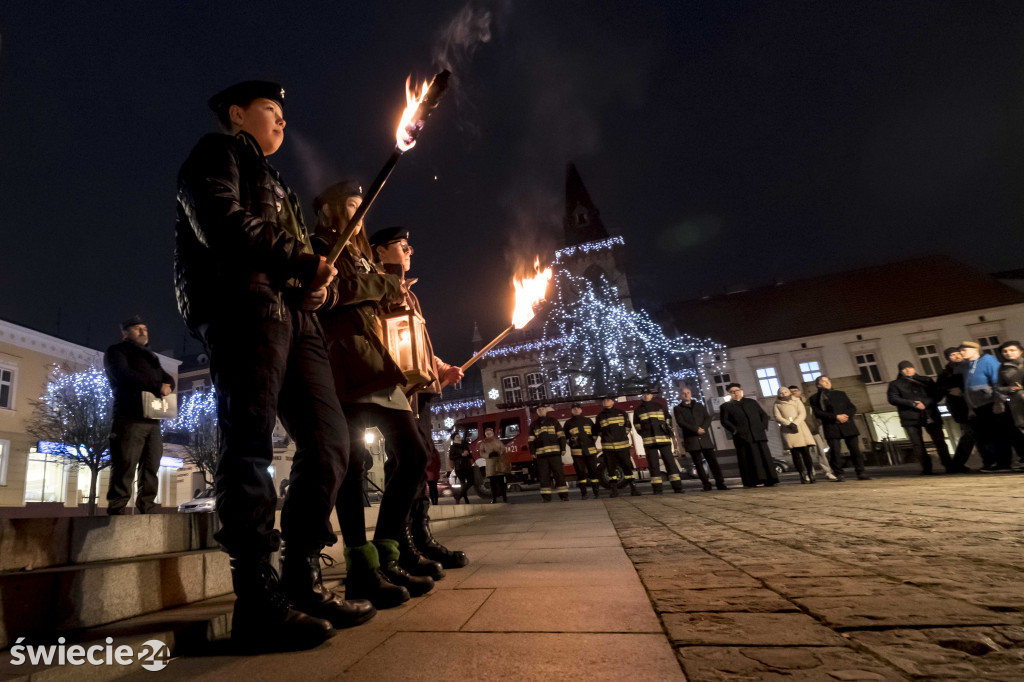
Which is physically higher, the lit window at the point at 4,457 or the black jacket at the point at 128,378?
the lit window at the point at 4,457

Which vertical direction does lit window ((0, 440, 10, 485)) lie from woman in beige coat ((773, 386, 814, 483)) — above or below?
above

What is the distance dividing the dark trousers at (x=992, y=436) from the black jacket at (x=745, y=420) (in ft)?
10.5

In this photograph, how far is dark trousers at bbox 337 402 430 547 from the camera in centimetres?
268

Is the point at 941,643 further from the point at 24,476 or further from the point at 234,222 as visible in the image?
the point at 24,476

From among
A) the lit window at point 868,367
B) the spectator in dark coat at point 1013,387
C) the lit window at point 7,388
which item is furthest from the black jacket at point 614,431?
the lit window at point 868,367

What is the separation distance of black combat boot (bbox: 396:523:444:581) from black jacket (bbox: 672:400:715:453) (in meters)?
8.34

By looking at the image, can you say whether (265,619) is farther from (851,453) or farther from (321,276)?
(851,453)

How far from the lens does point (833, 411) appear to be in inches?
383

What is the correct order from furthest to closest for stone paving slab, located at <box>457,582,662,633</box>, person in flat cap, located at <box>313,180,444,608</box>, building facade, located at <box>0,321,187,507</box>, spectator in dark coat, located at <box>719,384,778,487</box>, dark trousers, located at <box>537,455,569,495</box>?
1. building facade, located at <box>0,321,187,507</box>
2. dark trousers, located at <box>537,455,569,495</box>
3. spectator in dark coat, located at <box>719,384,778,487</box>
4. person in flat cap, located at <box>313,180,444,608</box>
5. stone paving slab, located at <box>457,582,662,633</box>

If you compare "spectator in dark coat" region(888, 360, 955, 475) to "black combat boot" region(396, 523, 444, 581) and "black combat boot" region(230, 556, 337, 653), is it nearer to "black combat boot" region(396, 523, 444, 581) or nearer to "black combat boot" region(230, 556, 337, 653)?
"black combat boot" region(396, 523, 444, 581)

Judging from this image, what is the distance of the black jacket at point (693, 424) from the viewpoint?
10289 millimetres

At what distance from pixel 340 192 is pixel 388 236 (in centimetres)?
63

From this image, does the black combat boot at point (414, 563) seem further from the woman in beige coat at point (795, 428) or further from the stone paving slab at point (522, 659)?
the woman in beige coat at point (795, 428)

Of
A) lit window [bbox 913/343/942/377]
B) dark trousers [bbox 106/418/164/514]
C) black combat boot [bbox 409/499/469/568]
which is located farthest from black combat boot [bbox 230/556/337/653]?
lit window [bbox 913/343/942/377]
